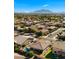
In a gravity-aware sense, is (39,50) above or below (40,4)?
below

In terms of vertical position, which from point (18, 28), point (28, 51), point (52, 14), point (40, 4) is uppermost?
point (40, 4)

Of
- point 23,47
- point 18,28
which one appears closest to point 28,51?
point 23,47
